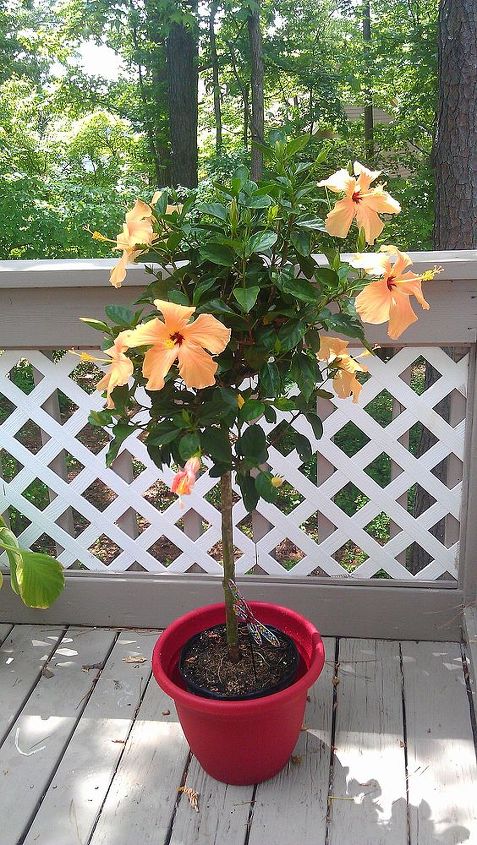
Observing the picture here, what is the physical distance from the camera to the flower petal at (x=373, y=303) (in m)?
1.12

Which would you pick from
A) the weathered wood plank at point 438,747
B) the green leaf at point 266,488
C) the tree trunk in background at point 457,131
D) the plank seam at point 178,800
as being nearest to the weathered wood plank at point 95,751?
the plank seam at point 178,800

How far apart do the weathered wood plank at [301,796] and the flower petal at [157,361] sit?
0.90 m

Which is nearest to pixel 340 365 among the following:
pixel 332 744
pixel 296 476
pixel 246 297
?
pixel 246 297

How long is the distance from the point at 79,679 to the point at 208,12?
26.3 ft

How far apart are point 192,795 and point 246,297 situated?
1.00 m

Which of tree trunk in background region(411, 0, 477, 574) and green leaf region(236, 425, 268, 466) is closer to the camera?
green leaf region(236, 425, 268, 466)

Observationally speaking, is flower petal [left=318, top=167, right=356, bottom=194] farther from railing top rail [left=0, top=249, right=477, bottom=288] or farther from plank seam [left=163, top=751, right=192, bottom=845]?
Answer: plank seam [left=163, top=751, right=192, bottom=845]

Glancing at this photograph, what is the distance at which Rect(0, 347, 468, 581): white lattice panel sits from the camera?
1.88m

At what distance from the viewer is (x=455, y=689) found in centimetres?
179

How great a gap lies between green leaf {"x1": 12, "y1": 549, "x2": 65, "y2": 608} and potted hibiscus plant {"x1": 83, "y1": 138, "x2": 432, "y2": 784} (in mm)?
587

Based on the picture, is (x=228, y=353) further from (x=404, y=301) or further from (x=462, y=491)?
(x=462, y=491)

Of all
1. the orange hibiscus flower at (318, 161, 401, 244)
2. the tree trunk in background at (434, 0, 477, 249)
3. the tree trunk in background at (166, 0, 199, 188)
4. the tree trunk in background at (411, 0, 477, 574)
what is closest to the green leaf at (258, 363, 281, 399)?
the orange hibiscus flower at (318, 161, 401, 244)

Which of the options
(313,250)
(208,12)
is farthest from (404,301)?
(208,12)

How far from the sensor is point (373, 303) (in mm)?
1128
